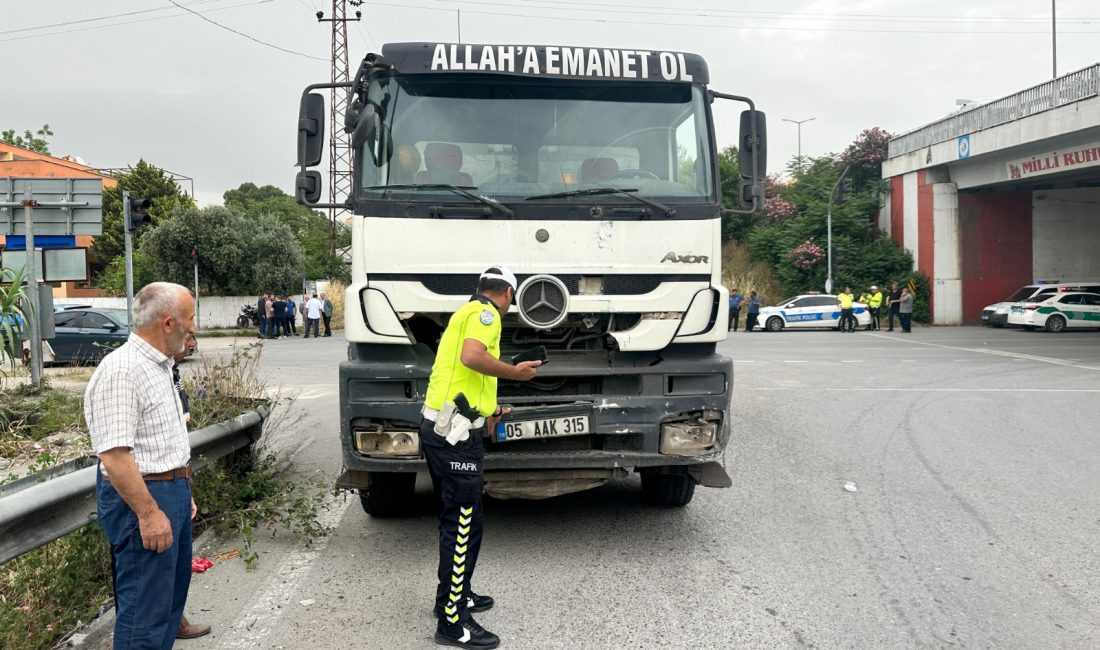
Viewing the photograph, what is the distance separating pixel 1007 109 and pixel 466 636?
29.7 meters

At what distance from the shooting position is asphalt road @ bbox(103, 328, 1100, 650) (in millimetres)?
4246

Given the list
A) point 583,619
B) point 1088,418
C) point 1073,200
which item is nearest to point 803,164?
point 1073,200

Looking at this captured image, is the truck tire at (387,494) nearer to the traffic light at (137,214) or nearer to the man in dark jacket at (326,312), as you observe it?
the traffic light at (137,214)

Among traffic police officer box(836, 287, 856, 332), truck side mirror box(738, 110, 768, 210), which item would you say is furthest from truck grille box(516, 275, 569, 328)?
traffic police officer box(836, 287, 856, 332)

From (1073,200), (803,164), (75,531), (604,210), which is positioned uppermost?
(803,164)

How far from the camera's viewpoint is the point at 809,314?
3262 cm

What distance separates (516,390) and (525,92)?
1.86m

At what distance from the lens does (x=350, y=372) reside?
17.6ft

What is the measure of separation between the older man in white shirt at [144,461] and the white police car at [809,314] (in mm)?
30873

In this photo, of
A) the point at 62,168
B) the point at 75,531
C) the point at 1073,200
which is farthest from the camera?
the point at 62,168

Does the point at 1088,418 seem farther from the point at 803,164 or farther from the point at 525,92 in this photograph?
the point at 803,164

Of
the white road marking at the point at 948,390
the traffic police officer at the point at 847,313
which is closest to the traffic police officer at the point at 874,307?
the traffic police officer at the point at 847,313

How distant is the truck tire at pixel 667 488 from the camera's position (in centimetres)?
641

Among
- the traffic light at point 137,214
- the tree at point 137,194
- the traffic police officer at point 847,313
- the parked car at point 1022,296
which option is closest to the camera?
the traffic light at point 137,214
